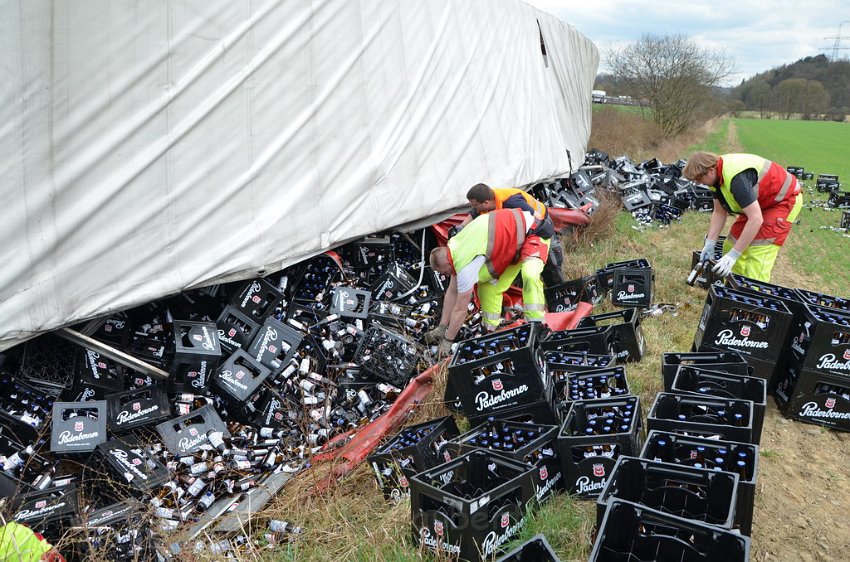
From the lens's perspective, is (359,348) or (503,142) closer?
(359,348)

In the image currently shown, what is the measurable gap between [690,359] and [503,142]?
18.9 feet

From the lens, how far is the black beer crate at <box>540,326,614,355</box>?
17.5 feet

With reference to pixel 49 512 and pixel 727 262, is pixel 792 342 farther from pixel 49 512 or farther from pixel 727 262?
pixel 49 512

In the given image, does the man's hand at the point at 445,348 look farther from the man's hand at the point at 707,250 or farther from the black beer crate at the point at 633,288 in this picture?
the man's hand at the point at 707,250

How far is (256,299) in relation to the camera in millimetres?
5770

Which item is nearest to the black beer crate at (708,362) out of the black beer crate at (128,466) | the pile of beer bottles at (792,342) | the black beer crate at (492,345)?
the pile of beer bottles at (792,342)

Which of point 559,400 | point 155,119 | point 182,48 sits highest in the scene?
point 182,48

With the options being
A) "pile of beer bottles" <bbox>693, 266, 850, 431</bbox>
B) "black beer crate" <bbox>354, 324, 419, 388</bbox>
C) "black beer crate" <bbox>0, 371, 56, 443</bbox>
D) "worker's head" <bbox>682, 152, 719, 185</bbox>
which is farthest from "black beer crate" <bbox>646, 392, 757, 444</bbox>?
"black beer crate" <bbox>0, 371, 56, 443</bbox>

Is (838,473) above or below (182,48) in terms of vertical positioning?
below

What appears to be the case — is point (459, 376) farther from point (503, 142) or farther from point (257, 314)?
point (503, 142)

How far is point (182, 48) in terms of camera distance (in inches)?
200

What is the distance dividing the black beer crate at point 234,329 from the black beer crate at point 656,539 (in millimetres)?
3576

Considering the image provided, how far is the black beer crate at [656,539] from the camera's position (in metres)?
2.46

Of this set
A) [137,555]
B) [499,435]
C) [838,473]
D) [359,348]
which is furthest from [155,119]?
[838,473]
